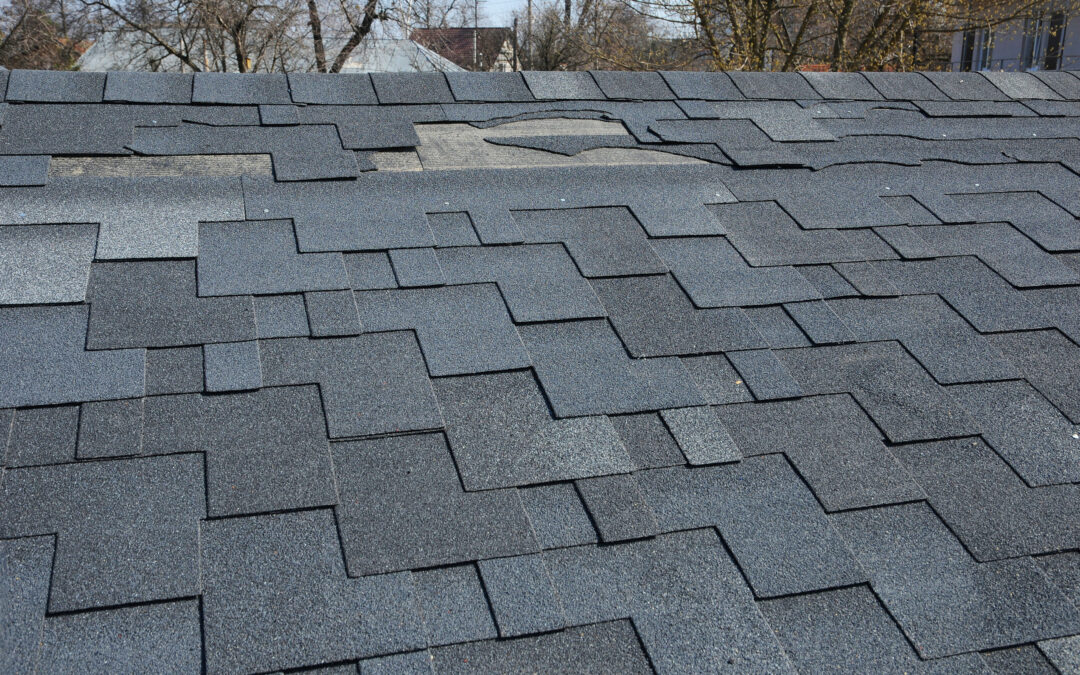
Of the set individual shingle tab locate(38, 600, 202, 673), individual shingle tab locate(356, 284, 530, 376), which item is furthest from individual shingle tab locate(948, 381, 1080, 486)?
individual shingle tab locate(38, 600, 202, 673)

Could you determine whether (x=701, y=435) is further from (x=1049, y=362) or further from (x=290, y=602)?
(x=1049, y=362)

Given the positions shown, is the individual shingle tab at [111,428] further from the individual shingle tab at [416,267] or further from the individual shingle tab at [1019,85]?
the individual shingle tab at [1019,85]

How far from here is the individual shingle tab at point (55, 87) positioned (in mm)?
2754

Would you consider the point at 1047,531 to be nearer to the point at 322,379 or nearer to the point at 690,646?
the point at 690,646

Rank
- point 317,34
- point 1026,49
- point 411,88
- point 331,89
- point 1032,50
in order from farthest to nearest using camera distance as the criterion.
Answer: point 1026,49, point 1032,50, point 317,34, point 411,88, point 331,89

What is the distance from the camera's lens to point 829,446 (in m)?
1.72

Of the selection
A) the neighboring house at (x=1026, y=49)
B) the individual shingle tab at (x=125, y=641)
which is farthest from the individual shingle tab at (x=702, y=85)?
the neighboring house at (x=1026, y=49)

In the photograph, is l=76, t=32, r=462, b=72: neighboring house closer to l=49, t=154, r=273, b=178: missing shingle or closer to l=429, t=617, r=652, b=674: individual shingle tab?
l=49, t=154, r=273, b=178: missing shingle

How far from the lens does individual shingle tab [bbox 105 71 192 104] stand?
9.30ft

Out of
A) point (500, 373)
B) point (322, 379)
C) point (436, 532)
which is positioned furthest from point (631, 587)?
point (322, 379)

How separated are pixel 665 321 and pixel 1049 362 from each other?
36.4 inches

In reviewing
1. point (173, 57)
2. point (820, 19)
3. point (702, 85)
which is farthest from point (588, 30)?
point (702, 85)

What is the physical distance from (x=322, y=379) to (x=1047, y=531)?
1394 mm

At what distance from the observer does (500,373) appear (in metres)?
1.81
